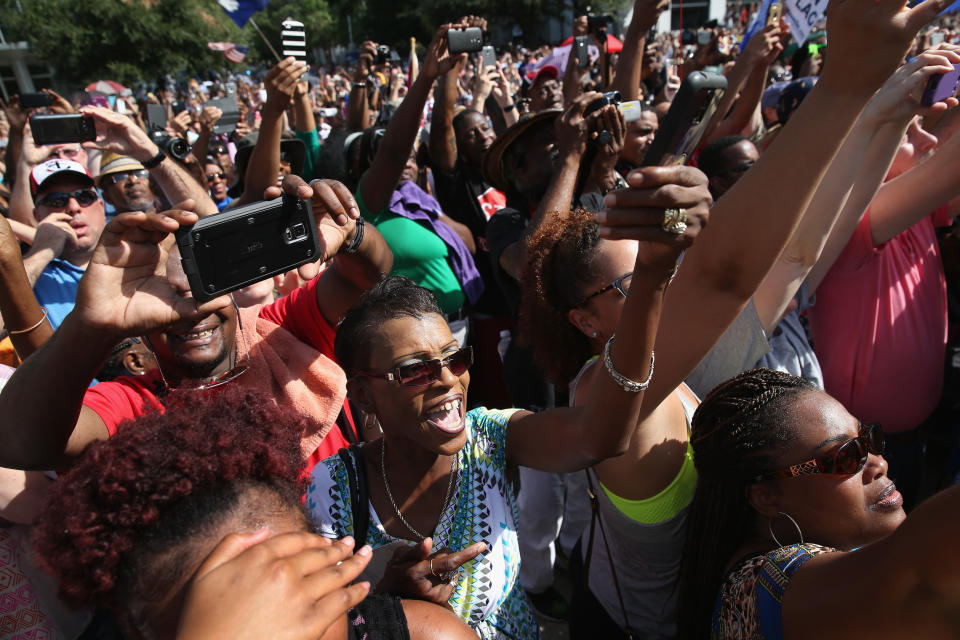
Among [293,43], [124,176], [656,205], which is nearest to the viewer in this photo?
[656,205]

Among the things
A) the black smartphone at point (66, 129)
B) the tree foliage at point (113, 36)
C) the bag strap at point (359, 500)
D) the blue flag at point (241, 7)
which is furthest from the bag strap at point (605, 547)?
the tree foliage at point (113, 36)

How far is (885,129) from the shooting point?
5.59ft

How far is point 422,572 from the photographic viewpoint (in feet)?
4.42

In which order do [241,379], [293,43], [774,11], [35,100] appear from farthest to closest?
[35,100]
[774,11]
[293,43]
[241,379]

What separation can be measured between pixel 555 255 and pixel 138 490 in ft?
4.18

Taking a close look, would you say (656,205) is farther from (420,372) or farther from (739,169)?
(739,169)

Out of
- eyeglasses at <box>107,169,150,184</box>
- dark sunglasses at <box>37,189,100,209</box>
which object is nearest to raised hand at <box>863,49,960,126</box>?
dark sunglasses at <box>37,189,100,209</box>

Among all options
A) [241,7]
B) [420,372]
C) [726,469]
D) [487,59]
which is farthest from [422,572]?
[241,7]

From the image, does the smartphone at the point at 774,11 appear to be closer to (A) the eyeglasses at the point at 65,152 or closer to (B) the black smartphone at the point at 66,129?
(B) the black smartphone at the point at 66,129

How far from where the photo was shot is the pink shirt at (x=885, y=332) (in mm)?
2209

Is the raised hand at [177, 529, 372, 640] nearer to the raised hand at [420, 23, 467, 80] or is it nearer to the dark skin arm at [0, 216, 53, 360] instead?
the dark skin arm at [0, 216, 53, 360]

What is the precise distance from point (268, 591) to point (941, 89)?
97.1 inches

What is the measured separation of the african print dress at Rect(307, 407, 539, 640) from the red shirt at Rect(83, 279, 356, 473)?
1.12ft

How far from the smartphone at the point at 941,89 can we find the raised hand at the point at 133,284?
2.23 m
